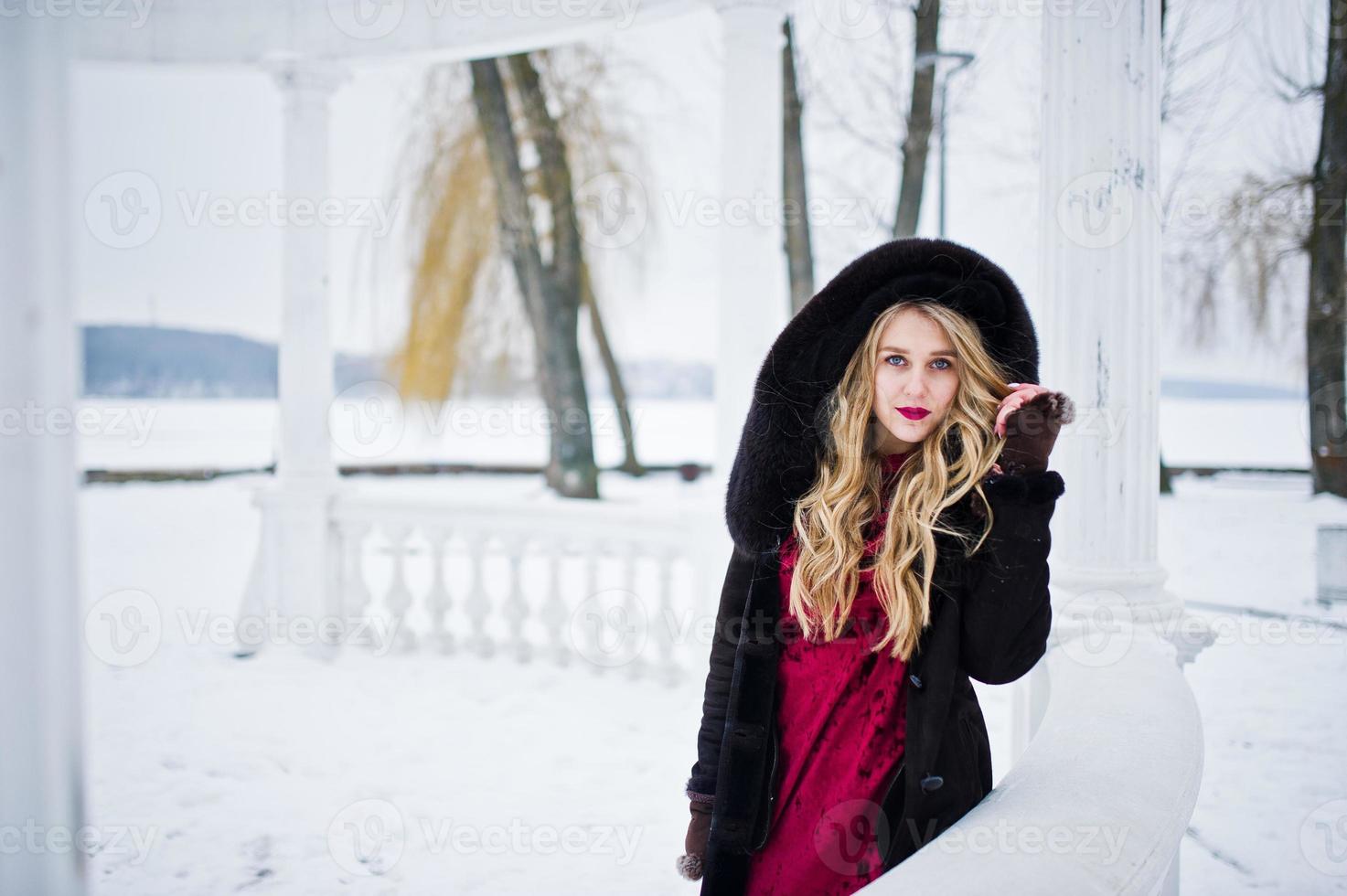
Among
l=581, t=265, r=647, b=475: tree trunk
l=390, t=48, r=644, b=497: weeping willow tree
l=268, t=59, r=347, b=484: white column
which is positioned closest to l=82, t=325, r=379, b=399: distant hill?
l=390, t=48, r=644, b=497: weeping willow tree

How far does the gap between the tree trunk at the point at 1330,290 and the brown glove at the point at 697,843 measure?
11.4 meters

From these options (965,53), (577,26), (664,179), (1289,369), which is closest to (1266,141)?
(1289,369)

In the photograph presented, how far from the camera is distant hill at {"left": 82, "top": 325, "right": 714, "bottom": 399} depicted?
14719 mm

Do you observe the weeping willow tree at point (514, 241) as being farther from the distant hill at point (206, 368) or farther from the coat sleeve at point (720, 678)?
the coat sleeve at point (720, 678)

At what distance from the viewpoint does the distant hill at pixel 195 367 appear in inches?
579

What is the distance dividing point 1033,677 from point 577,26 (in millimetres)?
4315

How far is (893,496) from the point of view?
1.86 metres

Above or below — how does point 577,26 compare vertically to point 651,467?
above

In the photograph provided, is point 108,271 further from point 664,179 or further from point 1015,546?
point 1015,546

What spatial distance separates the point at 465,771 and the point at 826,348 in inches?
122

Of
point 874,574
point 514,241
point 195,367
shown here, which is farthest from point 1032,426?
point 195,367

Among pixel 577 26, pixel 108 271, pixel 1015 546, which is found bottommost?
pixel 1015 546

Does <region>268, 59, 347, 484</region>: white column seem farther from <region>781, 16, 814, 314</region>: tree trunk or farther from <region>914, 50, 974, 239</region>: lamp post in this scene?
<region>781, 16, 814, 314</region>: tree trunk

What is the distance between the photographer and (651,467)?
61.9ft
